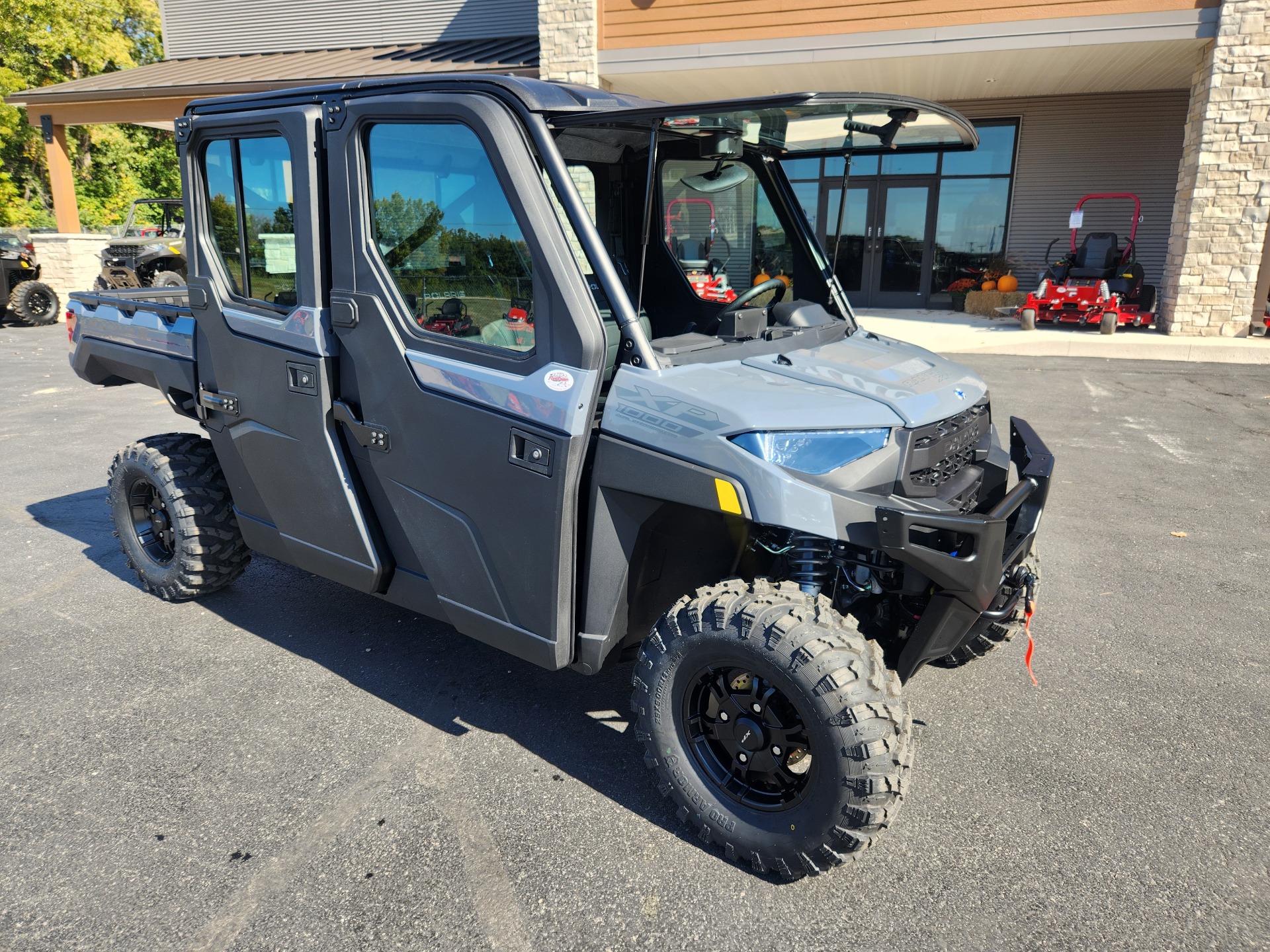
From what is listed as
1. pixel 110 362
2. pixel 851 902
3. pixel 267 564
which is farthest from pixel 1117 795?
pixel 110 362

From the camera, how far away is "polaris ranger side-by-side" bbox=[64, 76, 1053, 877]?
2.39 meters

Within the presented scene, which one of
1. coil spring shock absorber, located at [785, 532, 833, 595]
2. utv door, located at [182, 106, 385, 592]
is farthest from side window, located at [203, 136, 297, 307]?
coil spring shock absorber, located at [785, 532, 833, 595]

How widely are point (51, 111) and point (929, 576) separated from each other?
21566 mm

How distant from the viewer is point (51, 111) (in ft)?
58.5

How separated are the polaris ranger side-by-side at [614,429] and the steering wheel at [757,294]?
0.05ft

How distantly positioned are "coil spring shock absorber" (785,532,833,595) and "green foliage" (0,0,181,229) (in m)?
34.6

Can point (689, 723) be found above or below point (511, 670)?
above

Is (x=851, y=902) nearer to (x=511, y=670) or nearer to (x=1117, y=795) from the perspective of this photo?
(x=1117, y=795)

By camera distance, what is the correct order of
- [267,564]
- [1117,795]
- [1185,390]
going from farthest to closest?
[1185,390] → [267,564] → [1117,795]

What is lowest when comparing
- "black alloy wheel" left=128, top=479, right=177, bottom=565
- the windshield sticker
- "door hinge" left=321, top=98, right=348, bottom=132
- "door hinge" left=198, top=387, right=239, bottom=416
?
"black alloy wheel" left=128, top=479, right=177, bottom=565

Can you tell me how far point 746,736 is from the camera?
2.53 m

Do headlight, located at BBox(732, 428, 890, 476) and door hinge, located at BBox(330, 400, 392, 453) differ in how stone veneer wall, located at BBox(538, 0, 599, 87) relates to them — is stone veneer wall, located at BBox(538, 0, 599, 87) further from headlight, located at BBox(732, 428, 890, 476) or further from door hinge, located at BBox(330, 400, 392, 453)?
headlight, located at BBox(732, 428, 890, 476)

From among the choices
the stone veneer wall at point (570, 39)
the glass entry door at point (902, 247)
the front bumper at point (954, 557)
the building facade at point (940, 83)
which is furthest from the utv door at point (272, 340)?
the glass entry door at point (902, 247)

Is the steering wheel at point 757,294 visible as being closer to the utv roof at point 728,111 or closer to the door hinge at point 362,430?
the utv roof at point 728,111
